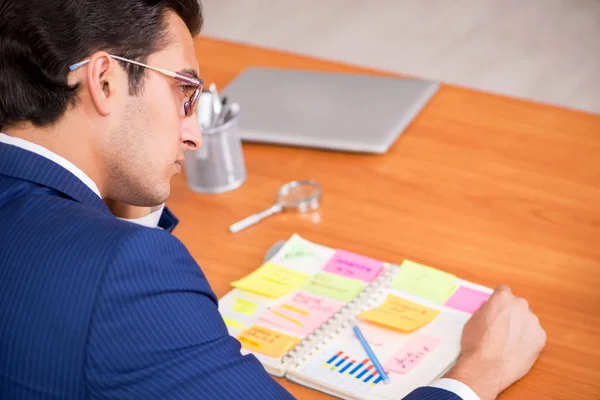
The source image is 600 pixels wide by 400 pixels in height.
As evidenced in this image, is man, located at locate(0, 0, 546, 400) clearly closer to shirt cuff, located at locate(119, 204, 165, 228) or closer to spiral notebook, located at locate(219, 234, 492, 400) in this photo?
spiral notebook, located at locate(219, 234, 492, 400)

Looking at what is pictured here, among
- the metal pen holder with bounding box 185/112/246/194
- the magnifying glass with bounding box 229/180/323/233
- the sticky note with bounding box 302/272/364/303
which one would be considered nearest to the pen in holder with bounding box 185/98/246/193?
the metal pen holder with bounding box 185/112/246/194

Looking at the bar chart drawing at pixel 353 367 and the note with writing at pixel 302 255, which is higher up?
the note with writing at pixel 302 255

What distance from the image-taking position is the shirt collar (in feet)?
4.16

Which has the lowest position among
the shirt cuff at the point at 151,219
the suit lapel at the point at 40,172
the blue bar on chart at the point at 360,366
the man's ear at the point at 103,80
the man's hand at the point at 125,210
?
the blue bar on chart at the point at 360,366

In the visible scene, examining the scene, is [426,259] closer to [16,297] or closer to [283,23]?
[16,297]

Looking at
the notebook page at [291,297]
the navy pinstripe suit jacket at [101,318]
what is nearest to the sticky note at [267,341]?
the notebook page at [291,297]

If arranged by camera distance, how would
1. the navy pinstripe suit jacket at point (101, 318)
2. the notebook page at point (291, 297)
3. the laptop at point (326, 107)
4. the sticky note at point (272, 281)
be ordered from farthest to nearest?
the laptop at point (326, 107)
the sticky note at point (272, 281)
the notebook page at point (291, 297)
the navy pinstripe suit jacket at point (101, 318)

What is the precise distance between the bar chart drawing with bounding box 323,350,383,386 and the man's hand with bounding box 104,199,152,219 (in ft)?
1.51

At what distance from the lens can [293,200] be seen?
6.23 feet

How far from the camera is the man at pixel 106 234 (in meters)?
1.12

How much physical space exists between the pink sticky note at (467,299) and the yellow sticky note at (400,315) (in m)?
0.04

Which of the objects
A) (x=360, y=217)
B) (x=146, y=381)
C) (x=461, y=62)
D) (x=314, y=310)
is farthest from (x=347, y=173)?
(x=461, y=62)

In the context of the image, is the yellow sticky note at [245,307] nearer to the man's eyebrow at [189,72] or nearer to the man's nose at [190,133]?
the man's nose at [190,133]

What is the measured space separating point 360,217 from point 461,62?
233 centimetres
